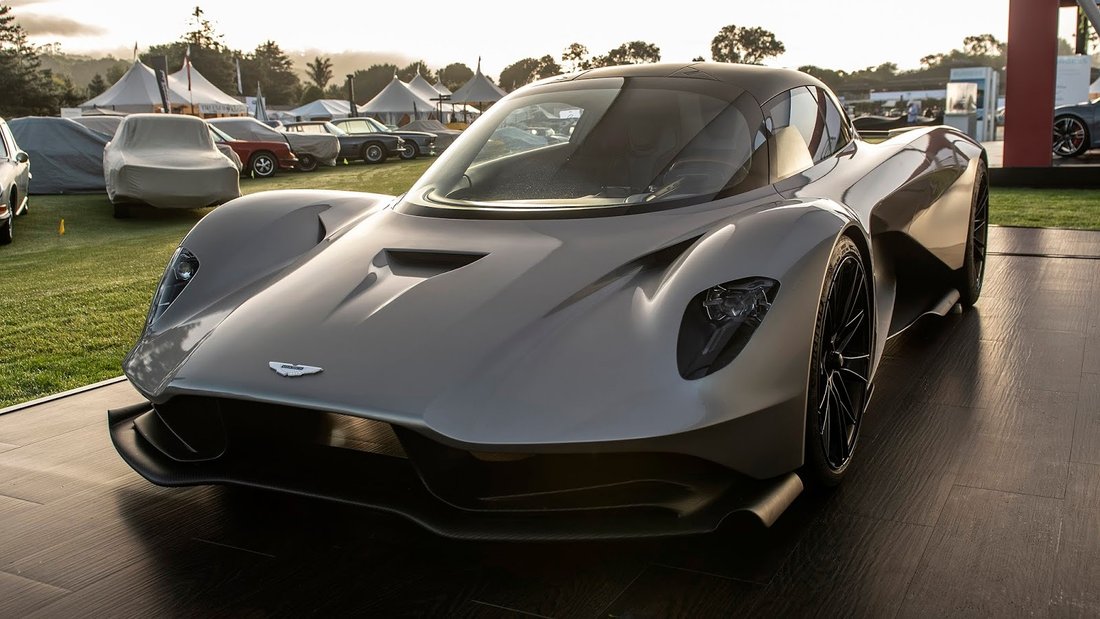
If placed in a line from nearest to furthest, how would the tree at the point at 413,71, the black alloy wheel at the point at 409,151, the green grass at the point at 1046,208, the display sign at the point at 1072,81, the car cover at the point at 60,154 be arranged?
the green grass at the point at 1046,208, the car cover at the point at 60,154, the display sign at the point at 1072,81, the black alloy wheel at the point at 409,151, the tree at the point at 413,71

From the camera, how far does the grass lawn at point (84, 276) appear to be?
4.45 metres

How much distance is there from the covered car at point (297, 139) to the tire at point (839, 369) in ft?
56.7

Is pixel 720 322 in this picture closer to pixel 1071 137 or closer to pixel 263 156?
pixel 1071 137

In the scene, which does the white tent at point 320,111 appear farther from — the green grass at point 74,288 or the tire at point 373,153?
the green grass at point 74,288

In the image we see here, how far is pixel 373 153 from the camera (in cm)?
2262

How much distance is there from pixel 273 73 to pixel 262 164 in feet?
327

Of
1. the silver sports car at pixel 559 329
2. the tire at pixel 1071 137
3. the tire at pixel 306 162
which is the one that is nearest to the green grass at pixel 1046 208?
the tire at pixel 1071 137

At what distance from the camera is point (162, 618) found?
6.58 feet

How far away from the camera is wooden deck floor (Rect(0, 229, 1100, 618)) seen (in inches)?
78.8

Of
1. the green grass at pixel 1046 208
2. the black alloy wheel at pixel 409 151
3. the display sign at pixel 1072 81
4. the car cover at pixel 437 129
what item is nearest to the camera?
the green grass at pixel 1046 208

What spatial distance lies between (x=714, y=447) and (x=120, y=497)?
1694mm

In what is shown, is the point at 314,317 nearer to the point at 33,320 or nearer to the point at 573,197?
the point at 573,197

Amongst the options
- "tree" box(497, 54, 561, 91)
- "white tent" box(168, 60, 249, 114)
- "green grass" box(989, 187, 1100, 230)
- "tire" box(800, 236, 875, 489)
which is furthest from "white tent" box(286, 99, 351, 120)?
"tire" box(800, 236, 875, 489)

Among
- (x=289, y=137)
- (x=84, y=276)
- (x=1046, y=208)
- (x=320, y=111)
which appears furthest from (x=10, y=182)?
(x=320, y=111)
